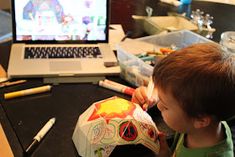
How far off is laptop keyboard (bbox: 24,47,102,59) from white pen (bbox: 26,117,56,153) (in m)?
0.33

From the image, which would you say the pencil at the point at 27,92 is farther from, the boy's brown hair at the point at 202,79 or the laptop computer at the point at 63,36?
the boy's brown hair at the point at 202,79

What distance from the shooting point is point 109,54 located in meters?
1.24

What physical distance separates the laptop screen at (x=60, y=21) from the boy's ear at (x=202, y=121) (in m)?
0.60

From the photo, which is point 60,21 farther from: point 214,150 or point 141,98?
point 214,150

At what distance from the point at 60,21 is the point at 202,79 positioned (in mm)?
682

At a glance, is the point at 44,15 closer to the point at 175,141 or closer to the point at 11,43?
the point at 11,43

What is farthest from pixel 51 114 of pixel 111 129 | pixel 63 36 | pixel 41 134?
pixel 63 36

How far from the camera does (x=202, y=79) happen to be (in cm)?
71

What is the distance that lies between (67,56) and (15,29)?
201mm

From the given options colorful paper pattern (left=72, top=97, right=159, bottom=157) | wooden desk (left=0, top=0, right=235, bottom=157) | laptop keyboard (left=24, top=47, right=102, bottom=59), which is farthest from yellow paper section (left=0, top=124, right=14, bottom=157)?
laptop keyboard (left=24, top=47, right=102, bottom=59)

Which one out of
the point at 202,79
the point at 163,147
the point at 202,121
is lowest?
the point at 163,147

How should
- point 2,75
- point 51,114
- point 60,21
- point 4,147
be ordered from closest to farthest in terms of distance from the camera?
point 4,147 → point 51,114 → point 2,75 → point 60,21

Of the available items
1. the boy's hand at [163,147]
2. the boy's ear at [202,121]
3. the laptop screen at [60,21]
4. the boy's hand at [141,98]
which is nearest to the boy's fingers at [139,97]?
the boy's hand at [141,98]

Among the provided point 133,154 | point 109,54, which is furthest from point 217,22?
point 133,154
